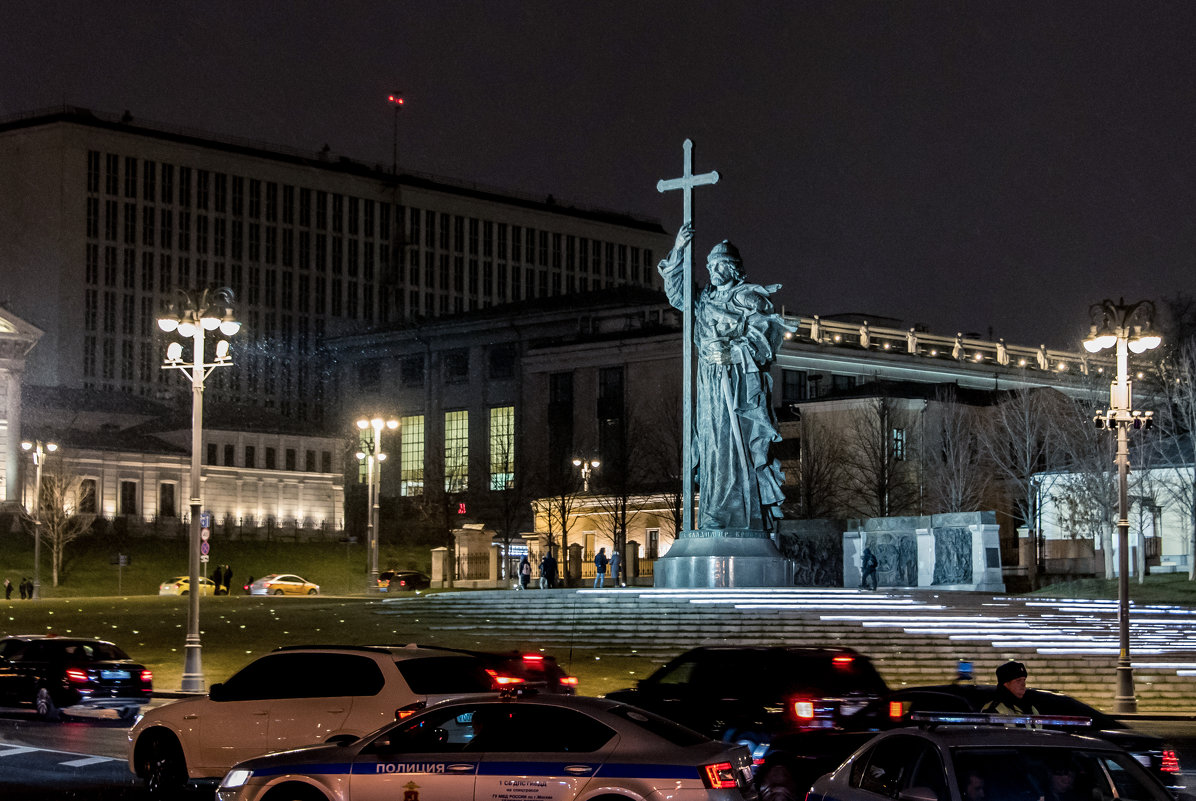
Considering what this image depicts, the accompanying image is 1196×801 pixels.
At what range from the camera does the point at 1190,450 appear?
68125mm

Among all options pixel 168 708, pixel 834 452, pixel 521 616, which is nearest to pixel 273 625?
pixel 521 616

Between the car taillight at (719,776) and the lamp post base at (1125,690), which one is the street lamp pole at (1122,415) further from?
the car taillight at (719,776)

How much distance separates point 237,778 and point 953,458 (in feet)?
220

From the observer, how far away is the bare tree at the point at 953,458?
73.8 m

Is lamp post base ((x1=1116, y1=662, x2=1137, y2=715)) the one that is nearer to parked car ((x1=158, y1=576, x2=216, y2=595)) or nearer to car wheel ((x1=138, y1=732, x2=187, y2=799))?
car wheel ((x1=138, y1=732, x2=187, y2=799))

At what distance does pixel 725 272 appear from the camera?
127 feet

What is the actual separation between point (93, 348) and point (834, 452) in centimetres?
7796

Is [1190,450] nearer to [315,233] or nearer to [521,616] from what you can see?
[521,616]

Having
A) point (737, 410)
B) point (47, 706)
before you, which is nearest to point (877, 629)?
point (737, 410)

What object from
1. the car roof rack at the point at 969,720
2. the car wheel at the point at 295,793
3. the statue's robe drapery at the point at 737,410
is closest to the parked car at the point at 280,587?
the statue's robe drapery at the point at 737,410

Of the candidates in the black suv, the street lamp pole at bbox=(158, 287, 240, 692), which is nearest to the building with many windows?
the street lamp pole at bbox=(158, 287, 240, 692)

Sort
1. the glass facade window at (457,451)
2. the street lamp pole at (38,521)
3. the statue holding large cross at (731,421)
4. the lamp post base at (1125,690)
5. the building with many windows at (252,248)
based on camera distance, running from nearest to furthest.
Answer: the lamp post base at (1125,690), the statue holding large cross at (731,421), the street lamp pole at (38,521), the glass facade window at (457,451), the building with many windows at (252,248)

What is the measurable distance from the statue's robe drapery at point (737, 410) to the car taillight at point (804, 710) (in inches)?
937

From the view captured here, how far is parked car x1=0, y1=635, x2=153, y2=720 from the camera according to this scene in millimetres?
24422
